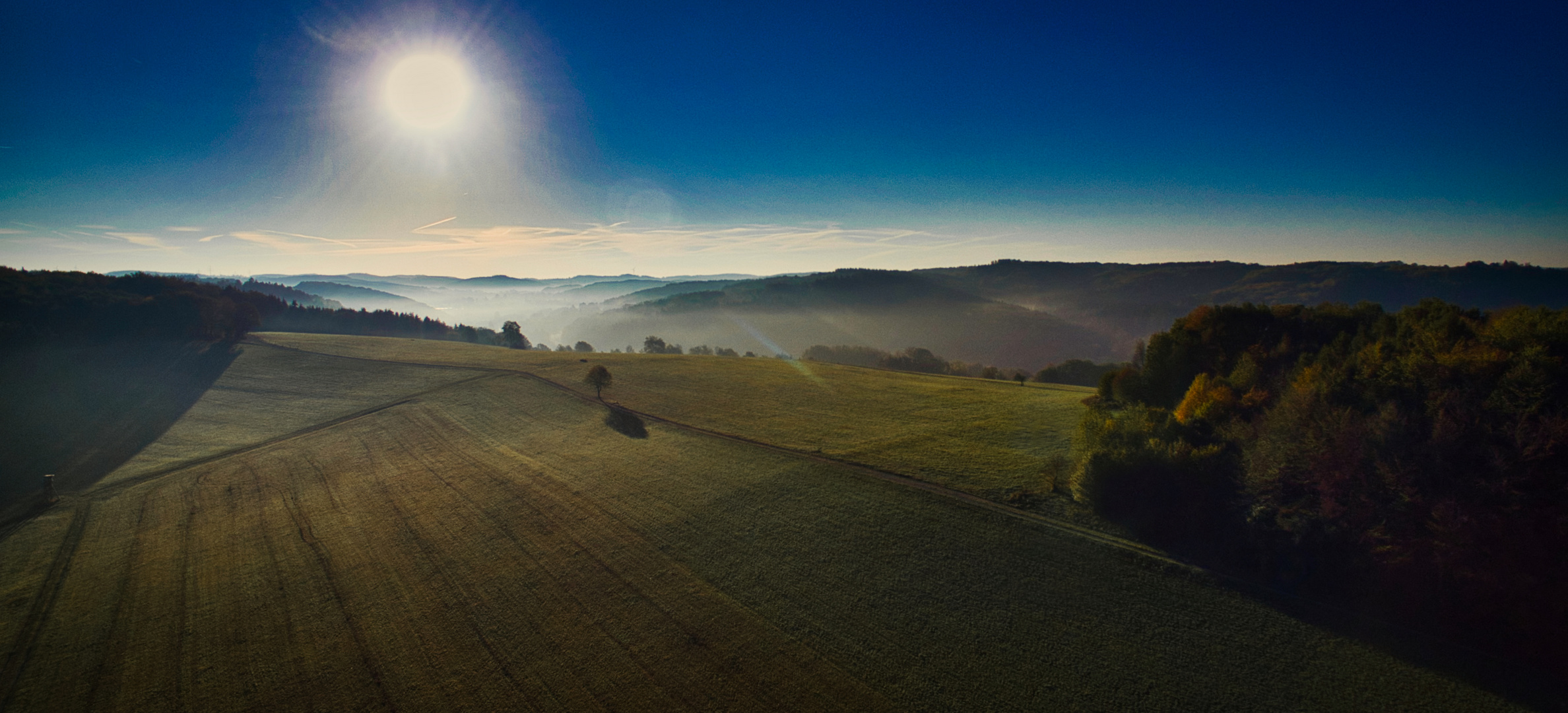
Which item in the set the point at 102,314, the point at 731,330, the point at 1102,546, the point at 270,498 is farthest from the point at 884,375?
the point at 731,330

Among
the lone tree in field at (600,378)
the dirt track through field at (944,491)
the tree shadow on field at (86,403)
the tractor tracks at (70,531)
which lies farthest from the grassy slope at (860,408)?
the tractor tracks at (70,531)

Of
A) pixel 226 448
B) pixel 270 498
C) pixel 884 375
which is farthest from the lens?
pixel 884 375

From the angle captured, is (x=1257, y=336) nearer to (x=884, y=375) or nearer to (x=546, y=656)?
(x=884, y=375)

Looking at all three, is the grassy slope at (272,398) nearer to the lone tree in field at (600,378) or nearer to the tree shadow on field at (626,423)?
the lone tree in field at (600,378)

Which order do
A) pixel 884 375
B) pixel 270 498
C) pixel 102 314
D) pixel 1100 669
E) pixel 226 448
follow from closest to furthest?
pixel 1100 669 < pixel 270 498 < pixel 226 448 < pixel 884 375 < pixel 102 314

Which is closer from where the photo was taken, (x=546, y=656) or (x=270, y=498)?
(x=546, y=656)
